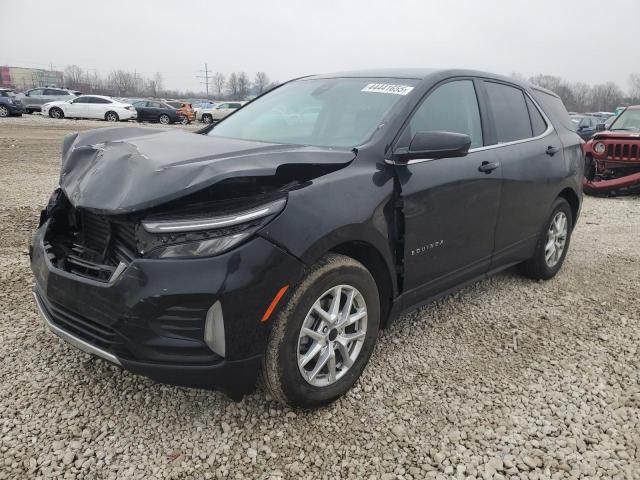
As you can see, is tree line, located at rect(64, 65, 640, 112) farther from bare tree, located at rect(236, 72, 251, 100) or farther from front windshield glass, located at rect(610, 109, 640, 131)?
front windshield glass, located at rect(610, 109, 640, 131)

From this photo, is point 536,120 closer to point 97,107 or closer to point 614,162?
point 614,162

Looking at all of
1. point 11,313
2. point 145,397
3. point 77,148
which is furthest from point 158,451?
point 11,313

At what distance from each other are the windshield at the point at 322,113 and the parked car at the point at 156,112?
2619 centimetres

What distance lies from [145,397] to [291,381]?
0.84 meters

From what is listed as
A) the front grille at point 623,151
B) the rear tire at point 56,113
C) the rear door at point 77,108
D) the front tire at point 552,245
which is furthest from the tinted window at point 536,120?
the rear tire at point 56,113

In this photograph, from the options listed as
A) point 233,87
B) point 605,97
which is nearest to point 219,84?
point 233,87

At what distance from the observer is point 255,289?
2.03 m

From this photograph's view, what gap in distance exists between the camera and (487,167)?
3.30m

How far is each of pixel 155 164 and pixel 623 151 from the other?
9612mm

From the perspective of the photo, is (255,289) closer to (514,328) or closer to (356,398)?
(356,398)

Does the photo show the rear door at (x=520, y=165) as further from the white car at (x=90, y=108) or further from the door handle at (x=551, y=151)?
the white car at (x=90, y=108)

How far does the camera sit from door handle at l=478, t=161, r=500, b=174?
3.25 meters

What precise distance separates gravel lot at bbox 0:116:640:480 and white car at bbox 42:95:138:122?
24.8 meters

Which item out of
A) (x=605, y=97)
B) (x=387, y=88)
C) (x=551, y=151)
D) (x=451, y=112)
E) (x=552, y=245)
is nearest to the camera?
(x=387, y=88)
